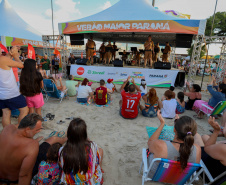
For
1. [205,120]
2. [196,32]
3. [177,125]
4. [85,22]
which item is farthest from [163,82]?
[177,125]

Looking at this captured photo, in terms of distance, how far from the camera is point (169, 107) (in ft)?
12.6

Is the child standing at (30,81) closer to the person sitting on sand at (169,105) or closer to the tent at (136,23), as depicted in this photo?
the person sitting on sand at (169,105)

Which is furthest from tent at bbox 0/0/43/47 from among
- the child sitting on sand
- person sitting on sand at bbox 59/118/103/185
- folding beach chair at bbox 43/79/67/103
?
person sitting on sand at bbox 59/118/103/185

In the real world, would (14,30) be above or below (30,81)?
above

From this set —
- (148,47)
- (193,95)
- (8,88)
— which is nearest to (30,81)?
(8,88)

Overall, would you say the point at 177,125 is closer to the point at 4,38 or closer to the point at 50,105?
the point at 50,105

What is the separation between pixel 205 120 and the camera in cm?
414

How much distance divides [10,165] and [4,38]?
14358mm

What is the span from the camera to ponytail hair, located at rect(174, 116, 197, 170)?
4.41 feet

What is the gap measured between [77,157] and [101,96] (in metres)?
3.39

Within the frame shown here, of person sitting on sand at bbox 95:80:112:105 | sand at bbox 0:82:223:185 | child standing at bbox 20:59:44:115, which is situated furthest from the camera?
person sitting on sand at bbox 95:80:112:105

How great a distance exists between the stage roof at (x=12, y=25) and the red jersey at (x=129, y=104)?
14.4 meters

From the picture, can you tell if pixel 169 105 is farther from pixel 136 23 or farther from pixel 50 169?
pixel 136 23

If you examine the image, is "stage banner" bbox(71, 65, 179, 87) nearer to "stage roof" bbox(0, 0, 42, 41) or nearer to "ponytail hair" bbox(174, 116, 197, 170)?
"ponytail hair" bbox(174, 116, 197, 170)
